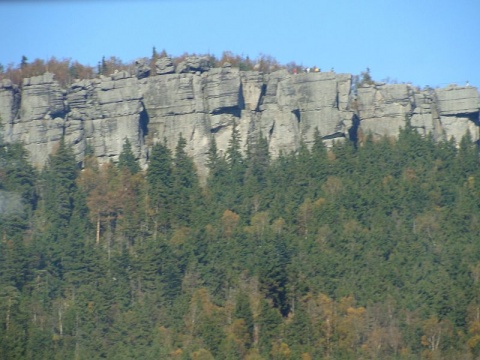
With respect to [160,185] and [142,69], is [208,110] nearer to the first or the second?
[142,69]

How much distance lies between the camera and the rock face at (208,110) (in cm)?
9325

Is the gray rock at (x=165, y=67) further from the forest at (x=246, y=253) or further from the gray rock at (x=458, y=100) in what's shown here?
the gray rock at (x=458, y=100)

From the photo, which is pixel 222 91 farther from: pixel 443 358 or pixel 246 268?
pixel 443 358

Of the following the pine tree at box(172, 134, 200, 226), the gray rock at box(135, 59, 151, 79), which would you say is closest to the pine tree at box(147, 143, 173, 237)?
the pine tree at box(172, 134, 200, 226)

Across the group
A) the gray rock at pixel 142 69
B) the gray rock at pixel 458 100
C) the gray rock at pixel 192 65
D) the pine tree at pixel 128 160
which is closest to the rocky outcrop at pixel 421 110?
the gray rock at pixel 458 100

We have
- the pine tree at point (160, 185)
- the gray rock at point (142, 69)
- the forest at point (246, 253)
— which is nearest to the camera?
the forest at point (246, 253)

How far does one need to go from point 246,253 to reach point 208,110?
18.2m

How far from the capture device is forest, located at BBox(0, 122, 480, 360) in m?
A: 68.4

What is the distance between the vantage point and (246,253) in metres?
78.2

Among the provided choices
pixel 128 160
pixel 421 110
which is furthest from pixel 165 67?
pixel 421 110

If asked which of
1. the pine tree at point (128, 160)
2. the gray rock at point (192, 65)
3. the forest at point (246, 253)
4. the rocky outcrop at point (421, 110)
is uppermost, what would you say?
the gray rock at point (192, 65)

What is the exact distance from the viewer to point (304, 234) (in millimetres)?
81688

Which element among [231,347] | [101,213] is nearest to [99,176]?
[101,213]

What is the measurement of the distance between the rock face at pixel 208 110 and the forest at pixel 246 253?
160 centimetres
